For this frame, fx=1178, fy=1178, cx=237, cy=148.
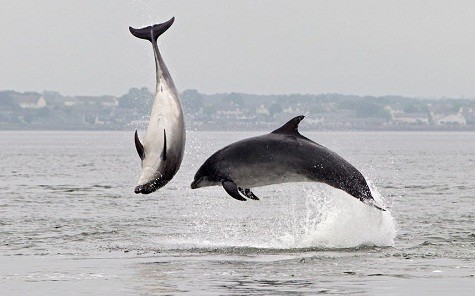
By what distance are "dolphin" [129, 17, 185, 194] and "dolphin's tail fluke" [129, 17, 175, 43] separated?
72cm

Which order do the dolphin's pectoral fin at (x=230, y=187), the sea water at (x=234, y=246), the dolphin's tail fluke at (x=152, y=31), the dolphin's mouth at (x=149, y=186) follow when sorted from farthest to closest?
the dolphin's pectoral fin at (x=230, y=187) → the sea water at (x=234, y=246) → the dolphin's tail fluke at (x=152, y=31) → the dolphin's mouth at (x=149, y=186)

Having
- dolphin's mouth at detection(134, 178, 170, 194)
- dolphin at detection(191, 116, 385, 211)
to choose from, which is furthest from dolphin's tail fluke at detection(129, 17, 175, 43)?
dolphin at detection(191, 116, 385, 211)

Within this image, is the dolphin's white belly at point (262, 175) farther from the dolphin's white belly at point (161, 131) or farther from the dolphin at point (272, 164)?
the dolphin's white belly at point (161, 131)

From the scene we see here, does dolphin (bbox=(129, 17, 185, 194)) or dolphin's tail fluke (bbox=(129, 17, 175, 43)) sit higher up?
dolphin's tail fluke (bbox=(129, 17, 175, 43))

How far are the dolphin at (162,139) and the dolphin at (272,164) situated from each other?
9.30ft

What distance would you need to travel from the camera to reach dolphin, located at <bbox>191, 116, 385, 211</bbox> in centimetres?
1855

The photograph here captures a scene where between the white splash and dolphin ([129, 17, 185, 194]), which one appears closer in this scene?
dolphin ([129, 17, 185, 194])

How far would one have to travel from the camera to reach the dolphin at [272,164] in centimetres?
1855

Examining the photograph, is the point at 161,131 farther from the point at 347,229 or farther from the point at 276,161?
the point at 347,229

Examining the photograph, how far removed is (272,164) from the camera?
18.8m

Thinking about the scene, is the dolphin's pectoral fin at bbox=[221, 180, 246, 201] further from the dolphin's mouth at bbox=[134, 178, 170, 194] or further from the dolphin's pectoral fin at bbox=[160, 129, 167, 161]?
the dolphin's pectoral fin at bbox=[160, 129, 167, 161]

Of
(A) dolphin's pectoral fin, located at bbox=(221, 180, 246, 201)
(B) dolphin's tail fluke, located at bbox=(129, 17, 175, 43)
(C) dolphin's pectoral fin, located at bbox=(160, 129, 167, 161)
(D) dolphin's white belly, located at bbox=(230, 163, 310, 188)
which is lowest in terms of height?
(A) dolphin's pectoral fin, located at bbox=(221, 180, 246, 201)

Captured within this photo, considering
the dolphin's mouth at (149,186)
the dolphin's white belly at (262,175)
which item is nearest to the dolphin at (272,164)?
the dolphin's white belly at (262,175)

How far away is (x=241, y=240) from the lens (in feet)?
77.8
